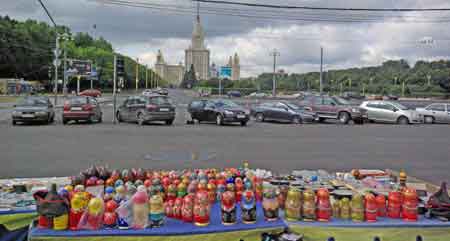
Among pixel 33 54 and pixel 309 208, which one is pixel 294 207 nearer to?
pixel 309 208

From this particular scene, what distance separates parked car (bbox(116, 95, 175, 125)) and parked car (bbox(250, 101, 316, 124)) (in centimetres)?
731

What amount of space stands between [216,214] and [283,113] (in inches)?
919

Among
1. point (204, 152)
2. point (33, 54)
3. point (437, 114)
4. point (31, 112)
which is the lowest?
point (204, 152)

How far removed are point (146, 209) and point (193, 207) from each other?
439mm

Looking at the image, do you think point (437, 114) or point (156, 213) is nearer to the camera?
point (156, 213)

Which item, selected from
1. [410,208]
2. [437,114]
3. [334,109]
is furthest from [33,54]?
[410,208]

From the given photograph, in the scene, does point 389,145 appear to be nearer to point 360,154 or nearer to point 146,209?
point 360,154

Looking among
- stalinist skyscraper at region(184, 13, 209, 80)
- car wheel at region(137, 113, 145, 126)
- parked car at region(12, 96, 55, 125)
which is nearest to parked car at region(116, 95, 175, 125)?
car wheel at region(137, 113, 145, 126)

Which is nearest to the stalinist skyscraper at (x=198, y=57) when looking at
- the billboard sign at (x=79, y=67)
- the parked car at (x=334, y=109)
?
the billboard sign at (x=79, y=67)

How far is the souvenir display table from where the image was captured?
3658 mm

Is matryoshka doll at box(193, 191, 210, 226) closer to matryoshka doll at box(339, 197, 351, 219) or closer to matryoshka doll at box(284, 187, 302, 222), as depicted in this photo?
matryoshka doll at box(284, 187, 302, 222)

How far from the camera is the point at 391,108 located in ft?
93.4

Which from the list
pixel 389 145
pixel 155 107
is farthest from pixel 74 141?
pixel 389 145

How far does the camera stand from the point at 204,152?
1277 cm
